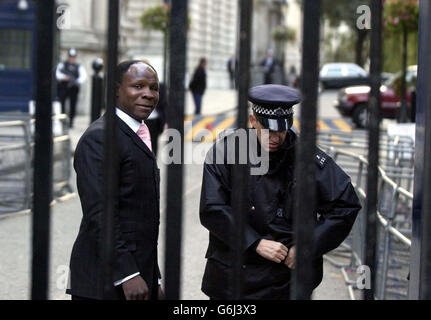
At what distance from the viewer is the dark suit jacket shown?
2953mm

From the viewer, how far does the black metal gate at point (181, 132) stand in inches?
68.0

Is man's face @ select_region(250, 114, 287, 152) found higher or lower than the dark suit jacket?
higher

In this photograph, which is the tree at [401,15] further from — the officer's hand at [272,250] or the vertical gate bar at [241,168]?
the vertical gate bar at [241,168]

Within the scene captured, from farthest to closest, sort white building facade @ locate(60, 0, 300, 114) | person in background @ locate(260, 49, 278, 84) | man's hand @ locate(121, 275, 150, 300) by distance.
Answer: person in background @ locate(260, 49, 278, 84), white building facade @ locate(60, 0, 300, 114), man's hand @ locate(121, 275, 150, 300)

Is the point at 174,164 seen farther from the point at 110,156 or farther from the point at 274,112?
the point at 274,112

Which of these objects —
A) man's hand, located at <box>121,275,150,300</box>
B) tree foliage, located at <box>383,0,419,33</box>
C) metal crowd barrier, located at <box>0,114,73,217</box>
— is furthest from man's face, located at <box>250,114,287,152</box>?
→ tree foliage, located at <box>383,0,419,33</box>

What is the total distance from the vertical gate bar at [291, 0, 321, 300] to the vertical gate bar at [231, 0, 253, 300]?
0.13 meters

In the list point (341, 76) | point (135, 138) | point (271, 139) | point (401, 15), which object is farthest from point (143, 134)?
point (341, 76)

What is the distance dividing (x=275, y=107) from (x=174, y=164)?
57.7 inches

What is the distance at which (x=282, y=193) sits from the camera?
10.6 feet

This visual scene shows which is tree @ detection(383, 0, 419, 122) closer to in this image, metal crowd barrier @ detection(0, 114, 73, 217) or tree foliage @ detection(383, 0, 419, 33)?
tree foliage @ detection(383, 0, 419, 33)
